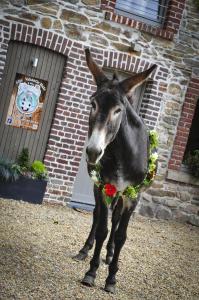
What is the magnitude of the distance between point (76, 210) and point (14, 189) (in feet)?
4.61

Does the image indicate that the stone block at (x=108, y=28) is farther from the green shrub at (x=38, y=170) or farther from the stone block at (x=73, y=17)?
the green shrub at (x=38, y=170)

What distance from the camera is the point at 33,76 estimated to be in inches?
349

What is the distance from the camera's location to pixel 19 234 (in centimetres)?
638

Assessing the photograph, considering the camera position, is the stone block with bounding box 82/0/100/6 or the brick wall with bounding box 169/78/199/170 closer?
the stone block with bounding box 82/0/100/6

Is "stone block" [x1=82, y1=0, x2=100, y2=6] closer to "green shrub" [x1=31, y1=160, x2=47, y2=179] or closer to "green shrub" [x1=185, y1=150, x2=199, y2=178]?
"green shrub" [x1=31, y1=160, x2=47, y2=179]

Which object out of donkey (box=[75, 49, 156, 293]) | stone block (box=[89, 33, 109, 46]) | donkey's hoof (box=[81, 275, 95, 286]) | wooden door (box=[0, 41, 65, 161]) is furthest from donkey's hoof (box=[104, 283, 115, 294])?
stone block (box=[89, 33, 109, 46])

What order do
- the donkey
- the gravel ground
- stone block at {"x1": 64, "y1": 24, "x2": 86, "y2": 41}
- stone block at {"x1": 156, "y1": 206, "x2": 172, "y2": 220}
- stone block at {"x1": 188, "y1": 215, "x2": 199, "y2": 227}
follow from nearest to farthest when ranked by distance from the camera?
the donkey, the gravel ground, stone block at {"x1": 64, "y1": 24, "x2": 86, "y2": 41}, stone block at {"x1": 156, "y1": 206, "x2": 172, "y2": 220}, stone block at {"x1": 188, "y1": 215, "x2": 199, "y2": 227}

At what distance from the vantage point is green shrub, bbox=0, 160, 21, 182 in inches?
322

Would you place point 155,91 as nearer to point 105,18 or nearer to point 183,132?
point 183,132

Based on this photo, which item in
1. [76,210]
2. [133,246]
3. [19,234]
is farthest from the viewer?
[76,210]

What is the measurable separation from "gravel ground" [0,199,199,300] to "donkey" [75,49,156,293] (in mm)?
382

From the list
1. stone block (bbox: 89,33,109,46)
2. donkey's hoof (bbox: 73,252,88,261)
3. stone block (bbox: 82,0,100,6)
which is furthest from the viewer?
stone block (bbox: 89,33,109,46)

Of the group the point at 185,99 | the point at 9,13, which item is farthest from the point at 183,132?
the point at 9,13

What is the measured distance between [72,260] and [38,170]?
3148mm
